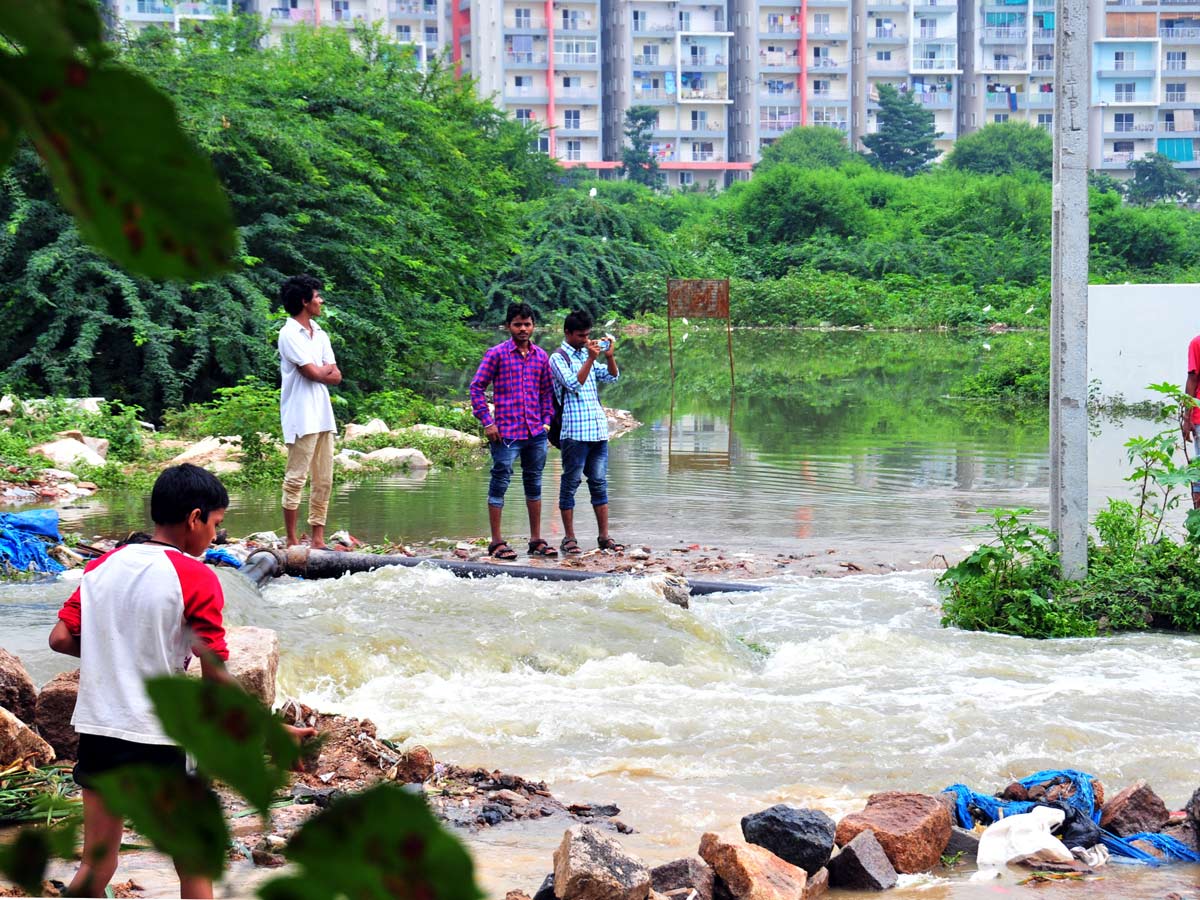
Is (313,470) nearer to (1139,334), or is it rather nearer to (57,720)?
(57,720)

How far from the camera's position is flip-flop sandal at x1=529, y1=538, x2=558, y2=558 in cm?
1023

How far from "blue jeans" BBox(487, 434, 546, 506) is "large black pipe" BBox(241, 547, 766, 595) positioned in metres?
1.01

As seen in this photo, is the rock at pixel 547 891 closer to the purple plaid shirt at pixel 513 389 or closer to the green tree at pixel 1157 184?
the purple plaid shirt at pixel 513 389

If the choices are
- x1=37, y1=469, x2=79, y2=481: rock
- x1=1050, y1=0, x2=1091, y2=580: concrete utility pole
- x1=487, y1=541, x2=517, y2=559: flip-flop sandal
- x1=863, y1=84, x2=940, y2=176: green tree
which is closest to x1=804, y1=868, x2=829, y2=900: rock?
x1=1050, y1=0, x2=1091, y2=580: concrete utility pole

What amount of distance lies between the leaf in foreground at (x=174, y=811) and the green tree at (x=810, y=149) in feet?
251

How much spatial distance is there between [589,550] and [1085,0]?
4876 mm

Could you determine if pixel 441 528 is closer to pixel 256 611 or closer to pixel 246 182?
pixel 256 611

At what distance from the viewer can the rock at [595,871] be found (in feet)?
13.4

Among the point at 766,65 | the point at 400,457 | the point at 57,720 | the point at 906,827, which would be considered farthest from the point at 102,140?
the point at 766,65

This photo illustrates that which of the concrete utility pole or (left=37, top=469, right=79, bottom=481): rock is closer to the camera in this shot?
the concrete utility pole

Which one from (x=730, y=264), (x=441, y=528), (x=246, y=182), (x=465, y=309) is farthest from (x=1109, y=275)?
(x=441, y=528)

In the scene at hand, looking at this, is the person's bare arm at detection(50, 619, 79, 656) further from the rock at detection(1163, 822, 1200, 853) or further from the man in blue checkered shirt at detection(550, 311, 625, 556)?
the man in blue checkered shirt at detection(550, 311, 625, 556)

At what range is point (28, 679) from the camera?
5734mm

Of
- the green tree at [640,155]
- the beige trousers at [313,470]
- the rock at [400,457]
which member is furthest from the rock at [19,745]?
the green tree at [640,155]
